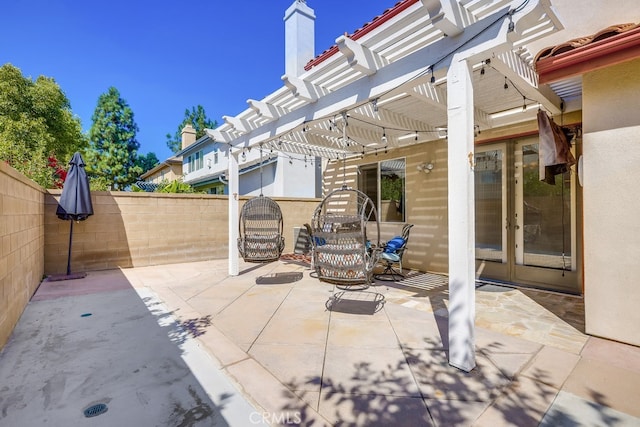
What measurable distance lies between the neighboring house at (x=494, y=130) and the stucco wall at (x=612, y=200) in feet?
0.03

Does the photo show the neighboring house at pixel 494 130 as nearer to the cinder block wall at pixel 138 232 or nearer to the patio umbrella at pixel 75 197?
the cinder block wall at pixel 138 232

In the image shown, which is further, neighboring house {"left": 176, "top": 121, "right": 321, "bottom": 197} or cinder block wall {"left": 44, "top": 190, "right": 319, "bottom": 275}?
neighboring house {"left": 176, "top": 121, "right": 321, "bottom": 197}

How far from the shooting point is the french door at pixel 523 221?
4.83 meters

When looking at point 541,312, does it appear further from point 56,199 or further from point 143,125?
point 143,125

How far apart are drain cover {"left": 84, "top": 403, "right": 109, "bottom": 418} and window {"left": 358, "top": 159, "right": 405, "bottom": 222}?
6.30 m

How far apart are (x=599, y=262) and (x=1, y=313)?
5.93 metres

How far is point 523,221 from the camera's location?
530 cm

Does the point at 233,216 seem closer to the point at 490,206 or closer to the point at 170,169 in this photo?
the point at 490,206

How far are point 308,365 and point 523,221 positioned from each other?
4.71 m

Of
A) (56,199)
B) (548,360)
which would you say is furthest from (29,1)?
(548,360)

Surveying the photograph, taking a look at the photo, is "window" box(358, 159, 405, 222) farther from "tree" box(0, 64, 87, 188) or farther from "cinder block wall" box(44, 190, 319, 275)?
"tree" box(0, 64, 87, 188)

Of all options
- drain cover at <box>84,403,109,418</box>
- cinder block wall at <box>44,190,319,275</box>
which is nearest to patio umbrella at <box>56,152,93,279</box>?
cinder block wall at <box>44,190,319,275</box>

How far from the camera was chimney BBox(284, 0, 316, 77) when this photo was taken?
320 inches

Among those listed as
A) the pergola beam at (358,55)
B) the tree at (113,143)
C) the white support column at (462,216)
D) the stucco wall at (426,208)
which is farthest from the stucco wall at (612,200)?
the tree at (113,143)
